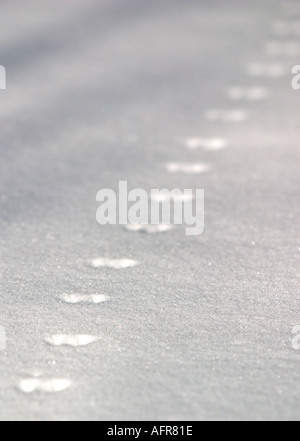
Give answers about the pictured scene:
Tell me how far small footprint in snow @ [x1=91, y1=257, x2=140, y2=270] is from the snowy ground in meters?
0.02

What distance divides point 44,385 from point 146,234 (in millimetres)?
895

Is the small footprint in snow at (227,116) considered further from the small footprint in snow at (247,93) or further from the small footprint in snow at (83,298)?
the small footprint in snow at (83,298)

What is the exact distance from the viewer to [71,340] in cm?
183

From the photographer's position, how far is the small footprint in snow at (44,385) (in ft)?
5.39

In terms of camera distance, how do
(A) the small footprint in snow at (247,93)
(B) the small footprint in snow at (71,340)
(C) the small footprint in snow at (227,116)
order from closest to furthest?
(B) the small footprint in snow at (71,340) < (C) the small footprint in snow at (227,116) < (A) the small footprint in snow at (247,93)

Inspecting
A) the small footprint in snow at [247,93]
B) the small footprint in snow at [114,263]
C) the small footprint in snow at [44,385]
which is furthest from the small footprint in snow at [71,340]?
the small footprint in snow at [247,93]

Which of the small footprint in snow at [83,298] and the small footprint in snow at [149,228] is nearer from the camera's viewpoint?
the small footprint in snow at [83,298]

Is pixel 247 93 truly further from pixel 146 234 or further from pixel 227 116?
pixel 146 234

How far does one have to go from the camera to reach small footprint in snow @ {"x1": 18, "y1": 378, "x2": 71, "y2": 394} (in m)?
1.64

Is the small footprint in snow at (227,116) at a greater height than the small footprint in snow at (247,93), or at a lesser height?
lesser

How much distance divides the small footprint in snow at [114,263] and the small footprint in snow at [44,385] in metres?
0.60

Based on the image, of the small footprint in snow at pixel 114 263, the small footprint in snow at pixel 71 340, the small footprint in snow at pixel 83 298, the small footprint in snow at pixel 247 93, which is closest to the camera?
the small footprint in snow at pixel 71 340

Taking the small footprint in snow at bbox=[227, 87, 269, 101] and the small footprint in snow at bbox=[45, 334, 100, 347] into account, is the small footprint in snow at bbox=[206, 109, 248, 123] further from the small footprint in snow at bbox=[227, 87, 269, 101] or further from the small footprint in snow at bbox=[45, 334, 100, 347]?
the small footprint in snow at bbox=[45, 334, 100, 347]

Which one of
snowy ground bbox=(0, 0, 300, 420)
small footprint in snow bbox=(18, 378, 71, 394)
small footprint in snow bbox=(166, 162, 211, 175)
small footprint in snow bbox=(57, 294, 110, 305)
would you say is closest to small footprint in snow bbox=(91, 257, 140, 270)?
snowy ground bbox=(0, 0, 300, 420)
